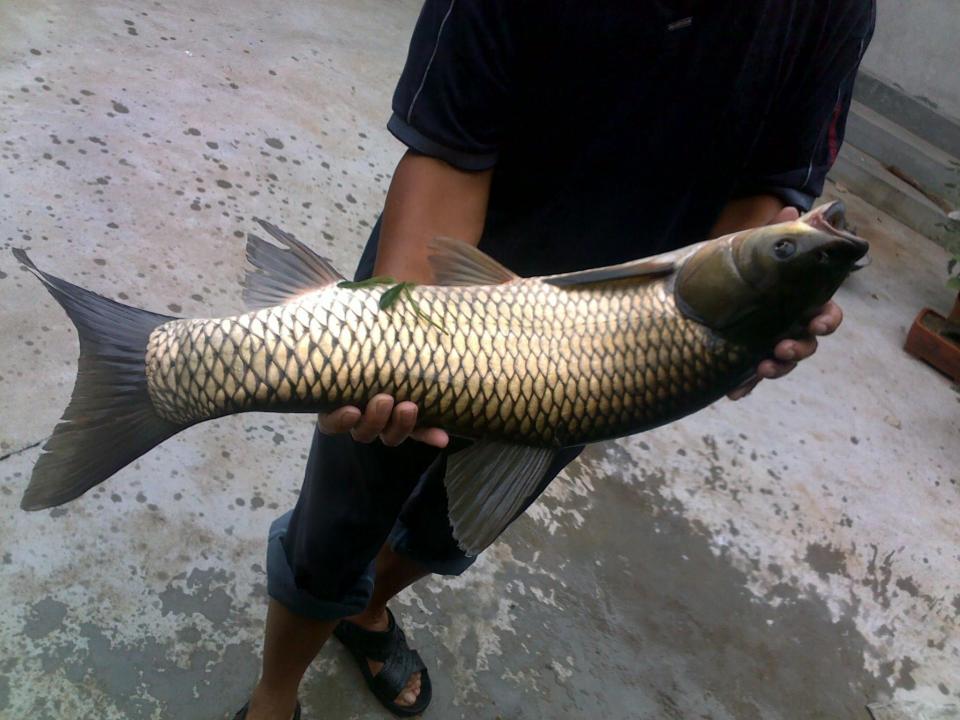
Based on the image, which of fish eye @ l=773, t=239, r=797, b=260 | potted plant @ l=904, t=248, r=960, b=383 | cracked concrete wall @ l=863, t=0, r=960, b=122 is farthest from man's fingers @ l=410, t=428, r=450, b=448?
cracked concrete wall @ l=863, t=0, r=960, b=122

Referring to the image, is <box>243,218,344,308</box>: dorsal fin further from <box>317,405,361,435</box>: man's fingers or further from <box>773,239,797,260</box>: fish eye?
<box>773,239,797,260</box>: fish eye

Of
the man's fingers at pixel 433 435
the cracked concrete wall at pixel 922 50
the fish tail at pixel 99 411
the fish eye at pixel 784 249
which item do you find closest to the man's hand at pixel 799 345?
the fish eye at pixel 784 249

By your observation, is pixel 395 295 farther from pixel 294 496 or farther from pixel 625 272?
pixel 294 496

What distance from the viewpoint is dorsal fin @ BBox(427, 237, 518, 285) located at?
114cm

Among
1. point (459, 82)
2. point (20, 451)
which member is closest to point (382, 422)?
point (459, 82)

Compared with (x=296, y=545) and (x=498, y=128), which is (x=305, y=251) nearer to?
(x=498, y=128)

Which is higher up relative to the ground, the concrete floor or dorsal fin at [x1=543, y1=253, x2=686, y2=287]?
dorsal fin at [x1=543, y1=253, x2=686, y2=287]

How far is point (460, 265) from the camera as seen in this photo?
1.15 meters

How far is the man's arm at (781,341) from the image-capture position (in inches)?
45.7

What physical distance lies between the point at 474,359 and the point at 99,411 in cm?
46

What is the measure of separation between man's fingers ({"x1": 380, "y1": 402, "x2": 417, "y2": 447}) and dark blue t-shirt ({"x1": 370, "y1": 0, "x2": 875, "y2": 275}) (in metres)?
0.35

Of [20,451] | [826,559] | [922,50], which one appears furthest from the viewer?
[922,50]

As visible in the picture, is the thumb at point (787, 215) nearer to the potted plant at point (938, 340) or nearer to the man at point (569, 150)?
the man at point (569, 150)

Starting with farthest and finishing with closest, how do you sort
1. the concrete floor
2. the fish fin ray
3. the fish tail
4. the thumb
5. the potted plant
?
the potted plant < the concrete floor < the thumb < the fish fin ray < the fish tail
